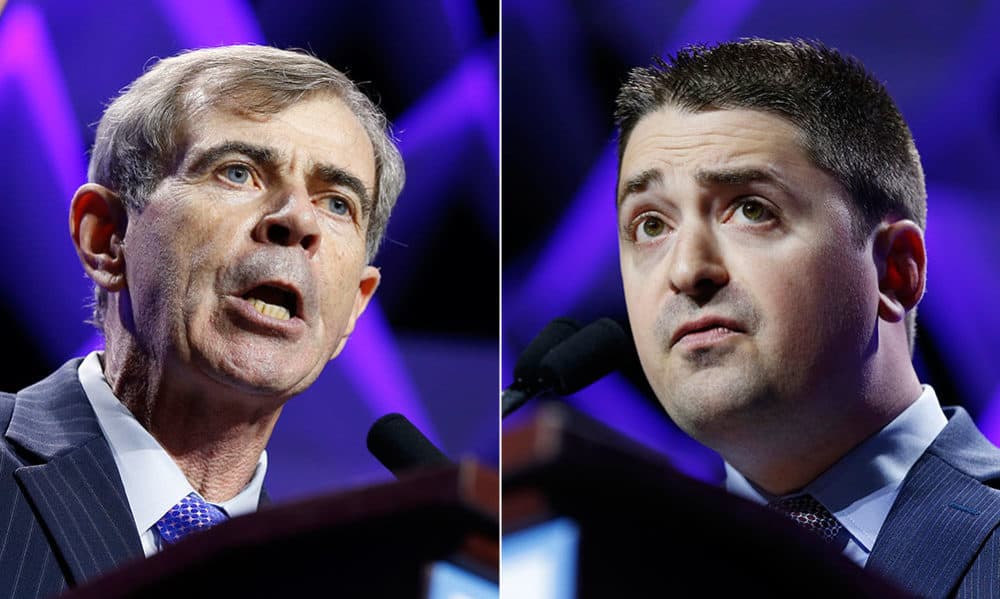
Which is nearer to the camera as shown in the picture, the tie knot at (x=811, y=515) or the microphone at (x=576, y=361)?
the tie knot at (x=811, y=515)

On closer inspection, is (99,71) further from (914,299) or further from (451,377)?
(914,299)

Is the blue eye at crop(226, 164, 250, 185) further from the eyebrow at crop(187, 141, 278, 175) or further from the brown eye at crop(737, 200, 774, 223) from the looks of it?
the brown eye at crop(737, 200, 774, 223)

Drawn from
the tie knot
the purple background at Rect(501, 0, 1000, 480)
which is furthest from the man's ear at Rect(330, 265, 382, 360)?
the tie knot

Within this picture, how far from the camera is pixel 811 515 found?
2639mm

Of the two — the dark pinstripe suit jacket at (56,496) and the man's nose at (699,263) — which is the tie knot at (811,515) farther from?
the dark pinstripe suit jacket at (56,496)

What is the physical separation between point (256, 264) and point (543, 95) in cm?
96

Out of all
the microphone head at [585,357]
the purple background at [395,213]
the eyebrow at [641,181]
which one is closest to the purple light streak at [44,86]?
the purple background at [395,213]

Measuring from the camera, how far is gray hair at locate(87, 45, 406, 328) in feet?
8.81

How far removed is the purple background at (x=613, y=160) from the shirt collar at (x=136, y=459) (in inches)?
34.2

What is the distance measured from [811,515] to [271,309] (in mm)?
1399

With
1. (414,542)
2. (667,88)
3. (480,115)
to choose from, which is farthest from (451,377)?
(414,542)

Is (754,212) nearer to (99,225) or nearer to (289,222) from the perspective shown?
(289,222)

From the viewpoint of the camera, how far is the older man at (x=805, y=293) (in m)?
2.63

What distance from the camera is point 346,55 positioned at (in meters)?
2.98
